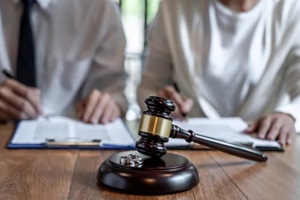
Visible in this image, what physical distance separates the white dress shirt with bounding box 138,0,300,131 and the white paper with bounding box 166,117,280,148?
25 centimetres

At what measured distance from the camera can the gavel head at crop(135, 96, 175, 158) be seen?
712 mm

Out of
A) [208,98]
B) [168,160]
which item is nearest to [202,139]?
[168,160]

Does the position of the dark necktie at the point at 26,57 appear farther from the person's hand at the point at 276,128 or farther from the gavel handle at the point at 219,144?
the gavel handle at the point at 219,144

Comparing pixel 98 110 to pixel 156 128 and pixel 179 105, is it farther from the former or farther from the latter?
pixel 156 128

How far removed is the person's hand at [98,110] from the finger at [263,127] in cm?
38

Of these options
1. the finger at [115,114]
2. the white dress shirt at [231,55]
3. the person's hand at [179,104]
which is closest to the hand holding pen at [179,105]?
the person's hand at [179,104]

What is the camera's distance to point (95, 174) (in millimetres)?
793

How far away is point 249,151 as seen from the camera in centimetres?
87

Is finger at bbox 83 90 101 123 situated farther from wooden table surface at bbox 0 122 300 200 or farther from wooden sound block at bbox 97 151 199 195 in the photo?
wooden sound block at bbox 97 151 199 195

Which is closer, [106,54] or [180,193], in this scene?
[180,193]

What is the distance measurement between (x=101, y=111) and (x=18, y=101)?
0.69ft

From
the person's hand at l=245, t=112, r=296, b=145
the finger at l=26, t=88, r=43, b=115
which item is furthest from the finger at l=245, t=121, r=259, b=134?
the finger at l=26, t=88, r=43, b=115

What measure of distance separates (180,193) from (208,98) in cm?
87

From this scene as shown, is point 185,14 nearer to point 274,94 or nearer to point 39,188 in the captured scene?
point 274,94
